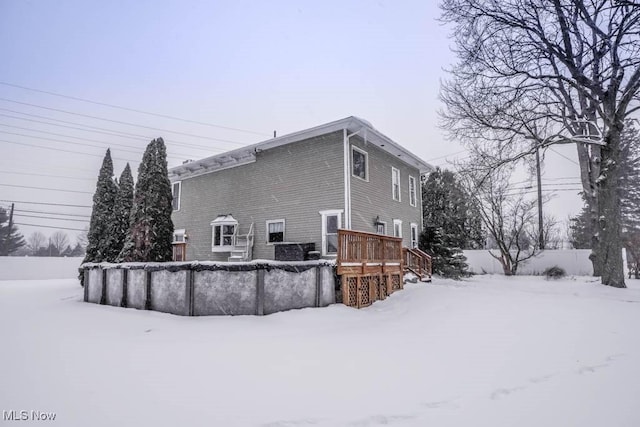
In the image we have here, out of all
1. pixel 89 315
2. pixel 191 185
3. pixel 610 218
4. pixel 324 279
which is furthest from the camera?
pixel 191 185

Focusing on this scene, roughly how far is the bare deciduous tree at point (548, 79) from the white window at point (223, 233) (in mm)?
9595

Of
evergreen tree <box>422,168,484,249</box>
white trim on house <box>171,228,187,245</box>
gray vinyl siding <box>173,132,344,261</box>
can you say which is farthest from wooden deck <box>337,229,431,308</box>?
evergreen tree <box>422,168,484,249</box>

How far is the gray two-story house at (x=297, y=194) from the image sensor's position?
455 inches

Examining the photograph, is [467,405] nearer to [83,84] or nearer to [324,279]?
[324,279]

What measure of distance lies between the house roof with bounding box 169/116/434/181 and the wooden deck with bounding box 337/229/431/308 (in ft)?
14.0

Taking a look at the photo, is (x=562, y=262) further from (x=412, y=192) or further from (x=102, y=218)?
(x=102, y=218)

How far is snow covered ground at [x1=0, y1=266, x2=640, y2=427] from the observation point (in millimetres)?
2613

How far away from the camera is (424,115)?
50.0 meters

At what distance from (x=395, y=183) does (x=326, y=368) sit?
39.9ft

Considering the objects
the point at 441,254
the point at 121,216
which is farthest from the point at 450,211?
the point at 121,216

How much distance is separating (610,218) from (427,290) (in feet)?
22.1

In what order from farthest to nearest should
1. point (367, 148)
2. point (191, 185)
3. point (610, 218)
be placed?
1. point (191, 185)
2. point (367, 148)
3. point (610, 218)

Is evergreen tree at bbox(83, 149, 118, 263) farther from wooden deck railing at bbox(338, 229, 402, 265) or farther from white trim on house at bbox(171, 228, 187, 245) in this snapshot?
wooden deck railing at bbox(338, 229, 402, 265)

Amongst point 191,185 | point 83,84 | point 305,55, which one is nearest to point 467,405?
point 191,185
